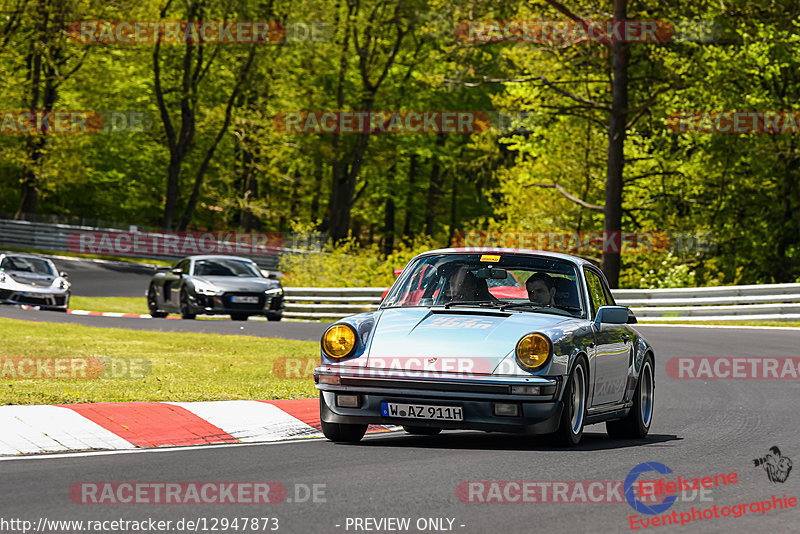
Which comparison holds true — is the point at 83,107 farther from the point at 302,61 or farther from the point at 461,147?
the point at 461,147

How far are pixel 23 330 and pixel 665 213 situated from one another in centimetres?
2117

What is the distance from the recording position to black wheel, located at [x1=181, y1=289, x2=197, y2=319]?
27.8 meters

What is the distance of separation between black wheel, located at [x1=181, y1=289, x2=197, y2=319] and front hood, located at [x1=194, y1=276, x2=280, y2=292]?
1.52ft

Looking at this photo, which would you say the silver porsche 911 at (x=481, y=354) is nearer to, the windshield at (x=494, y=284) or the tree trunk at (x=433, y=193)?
the windshield at (x=494, y=284)

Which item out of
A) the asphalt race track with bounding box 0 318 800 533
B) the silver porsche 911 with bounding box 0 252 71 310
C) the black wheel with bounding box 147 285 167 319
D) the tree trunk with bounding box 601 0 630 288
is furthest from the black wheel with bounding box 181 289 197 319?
the asphalt race track with bounding box 0 318 800 533

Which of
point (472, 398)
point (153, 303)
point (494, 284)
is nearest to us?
point (472, 398)

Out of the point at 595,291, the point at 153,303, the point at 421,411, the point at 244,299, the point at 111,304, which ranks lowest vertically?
the point at 111,304

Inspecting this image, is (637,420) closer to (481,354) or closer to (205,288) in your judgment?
(481,354)

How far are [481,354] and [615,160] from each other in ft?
81.2

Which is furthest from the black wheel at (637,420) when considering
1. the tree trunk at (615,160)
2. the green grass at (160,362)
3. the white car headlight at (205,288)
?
the tree trunk at (615,160)

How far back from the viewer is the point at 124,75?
63719 mm

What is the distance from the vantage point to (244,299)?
27.5m

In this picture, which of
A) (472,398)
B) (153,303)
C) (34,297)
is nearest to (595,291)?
(472,398)

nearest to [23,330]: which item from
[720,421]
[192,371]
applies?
[192,371]
